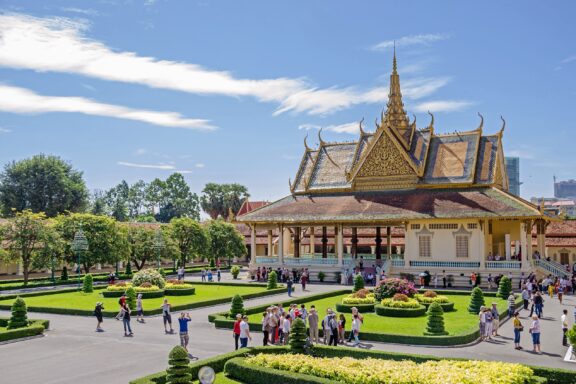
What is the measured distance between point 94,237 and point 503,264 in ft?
113

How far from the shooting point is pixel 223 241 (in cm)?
6956

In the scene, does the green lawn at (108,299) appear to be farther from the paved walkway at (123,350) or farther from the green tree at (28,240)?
the green tree at (28,240)

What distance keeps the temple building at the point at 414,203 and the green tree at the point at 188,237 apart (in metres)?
12.7

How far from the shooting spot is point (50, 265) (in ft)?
158

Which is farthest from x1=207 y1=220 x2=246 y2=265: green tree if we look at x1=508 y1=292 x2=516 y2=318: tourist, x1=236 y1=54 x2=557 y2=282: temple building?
x1=508 y1=292 x2=516 y2=318: tourist

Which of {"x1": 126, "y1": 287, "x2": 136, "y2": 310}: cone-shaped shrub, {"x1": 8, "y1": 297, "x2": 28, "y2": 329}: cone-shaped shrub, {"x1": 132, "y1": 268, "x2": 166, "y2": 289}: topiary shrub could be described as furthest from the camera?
{"x1": 132, "y1": 268, "x2": 166, "y2": 289}: topiary shrub

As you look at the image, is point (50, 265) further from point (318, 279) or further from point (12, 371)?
point (12, 371)

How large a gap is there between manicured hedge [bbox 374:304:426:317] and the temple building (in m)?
15.9

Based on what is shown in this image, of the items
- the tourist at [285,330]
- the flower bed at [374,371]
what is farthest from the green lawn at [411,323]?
the flower bed at [374,371]

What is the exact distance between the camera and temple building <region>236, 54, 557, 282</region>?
44.3 metres

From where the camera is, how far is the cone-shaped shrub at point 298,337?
19625 millimetres

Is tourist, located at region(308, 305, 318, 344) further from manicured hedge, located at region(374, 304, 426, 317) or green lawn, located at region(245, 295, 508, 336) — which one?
manicured hedge, located at region(374, 304, 426, 317)

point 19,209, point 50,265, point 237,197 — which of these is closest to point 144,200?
point 237,197

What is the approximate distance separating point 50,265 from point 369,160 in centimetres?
2937
